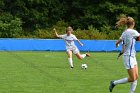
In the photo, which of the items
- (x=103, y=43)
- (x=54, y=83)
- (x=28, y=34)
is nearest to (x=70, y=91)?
(x=54, y=83)

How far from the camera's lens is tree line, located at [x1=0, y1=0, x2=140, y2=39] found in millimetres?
54531

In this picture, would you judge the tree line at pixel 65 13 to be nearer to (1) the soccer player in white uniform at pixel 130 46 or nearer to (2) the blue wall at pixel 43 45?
(2) the blue wall at pixel 43 45

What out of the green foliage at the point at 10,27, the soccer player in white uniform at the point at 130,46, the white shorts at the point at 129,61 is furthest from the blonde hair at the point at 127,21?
the green foliage at the point at 10,27

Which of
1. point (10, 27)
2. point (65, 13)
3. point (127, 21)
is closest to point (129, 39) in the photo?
point (127, 21)

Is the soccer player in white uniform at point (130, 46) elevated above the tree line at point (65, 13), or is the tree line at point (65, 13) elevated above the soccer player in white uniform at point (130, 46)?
the soccer player in white uniform at point (130, 46)

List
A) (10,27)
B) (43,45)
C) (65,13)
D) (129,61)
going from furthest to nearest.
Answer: (65,13)
(10,27)
(43,45)
(129,61)

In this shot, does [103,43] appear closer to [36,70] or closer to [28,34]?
[28,34]

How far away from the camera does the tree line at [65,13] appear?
5453 cm

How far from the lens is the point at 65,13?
57250mm

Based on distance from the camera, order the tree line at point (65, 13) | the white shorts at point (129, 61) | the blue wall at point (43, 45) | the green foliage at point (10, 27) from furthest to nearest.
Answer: the tree line at point (65, 13) → the green foliage at point (10, 27) → the blue wall at point (43, 45) → the white shorts at point (129, 61)

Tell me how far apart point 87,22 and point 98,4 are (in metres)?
2.94

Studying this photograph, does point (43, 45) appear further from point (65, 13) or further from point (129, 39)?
point (129, 39)

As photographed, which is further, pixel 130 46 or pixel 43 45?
pixel 43 45

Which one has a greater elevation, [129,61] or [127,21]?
[127,21]
